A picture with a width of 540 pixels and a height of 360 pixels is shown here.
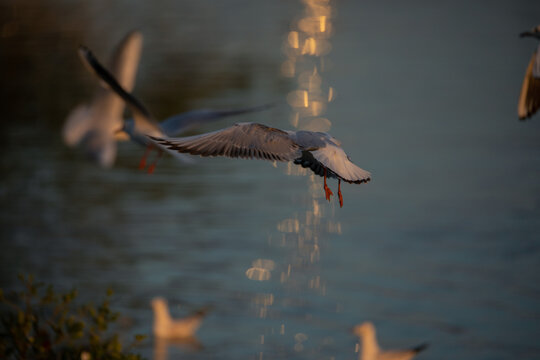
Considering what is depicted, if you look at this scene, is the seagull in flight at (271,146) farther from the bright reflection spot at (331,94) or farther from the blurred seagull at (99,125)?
the bright reflection spot at (331,94)

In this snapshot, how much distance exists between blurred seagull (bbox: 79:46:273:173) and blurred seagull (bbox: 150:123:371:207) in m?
1.64

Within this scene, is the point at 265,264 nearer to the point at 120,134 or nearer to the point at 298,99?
the point at 120,134

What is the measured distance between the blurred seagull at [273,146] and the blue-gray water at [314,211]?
5.20 meters

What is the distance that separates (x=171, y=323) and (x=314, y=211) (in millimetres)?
4086

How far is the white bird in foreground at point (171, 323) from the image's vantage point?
393 inches

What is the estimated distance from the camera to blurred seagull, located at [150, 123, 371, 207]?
14.2 feet

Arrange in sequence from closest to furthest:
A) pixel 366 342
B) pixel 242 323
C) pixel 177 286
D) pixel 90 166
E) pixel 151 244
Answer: pixel 366 342, pixel 242 323, pixel 177 286, pixel 151 244, pixel 90 166

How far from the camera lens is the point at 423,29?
26.3 metres

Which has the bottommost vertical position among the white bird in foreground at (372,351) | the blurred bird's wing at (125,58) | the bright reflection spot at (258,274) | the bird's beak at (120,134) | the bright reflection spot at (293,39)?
the white bird in foreground at (372,351)

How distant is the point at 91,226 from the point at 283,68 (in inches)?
363

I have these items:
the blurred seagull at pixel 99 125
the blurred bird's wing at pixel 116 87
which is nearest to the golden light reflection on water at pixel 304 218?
the blurred seagull at pixel 99 125

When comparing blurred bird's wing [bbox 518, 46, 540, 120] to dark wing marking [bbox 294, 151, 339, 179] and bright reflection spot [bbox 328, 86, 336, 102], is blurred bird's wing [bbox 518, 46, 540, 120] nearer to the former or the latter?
dark wing marking [bbox 294, 151, 339, 179]

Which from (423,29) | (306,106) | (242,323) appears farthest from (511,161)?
(423,29)

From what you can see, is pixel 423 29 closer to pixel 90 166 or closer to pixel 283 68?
pixel 283 68
